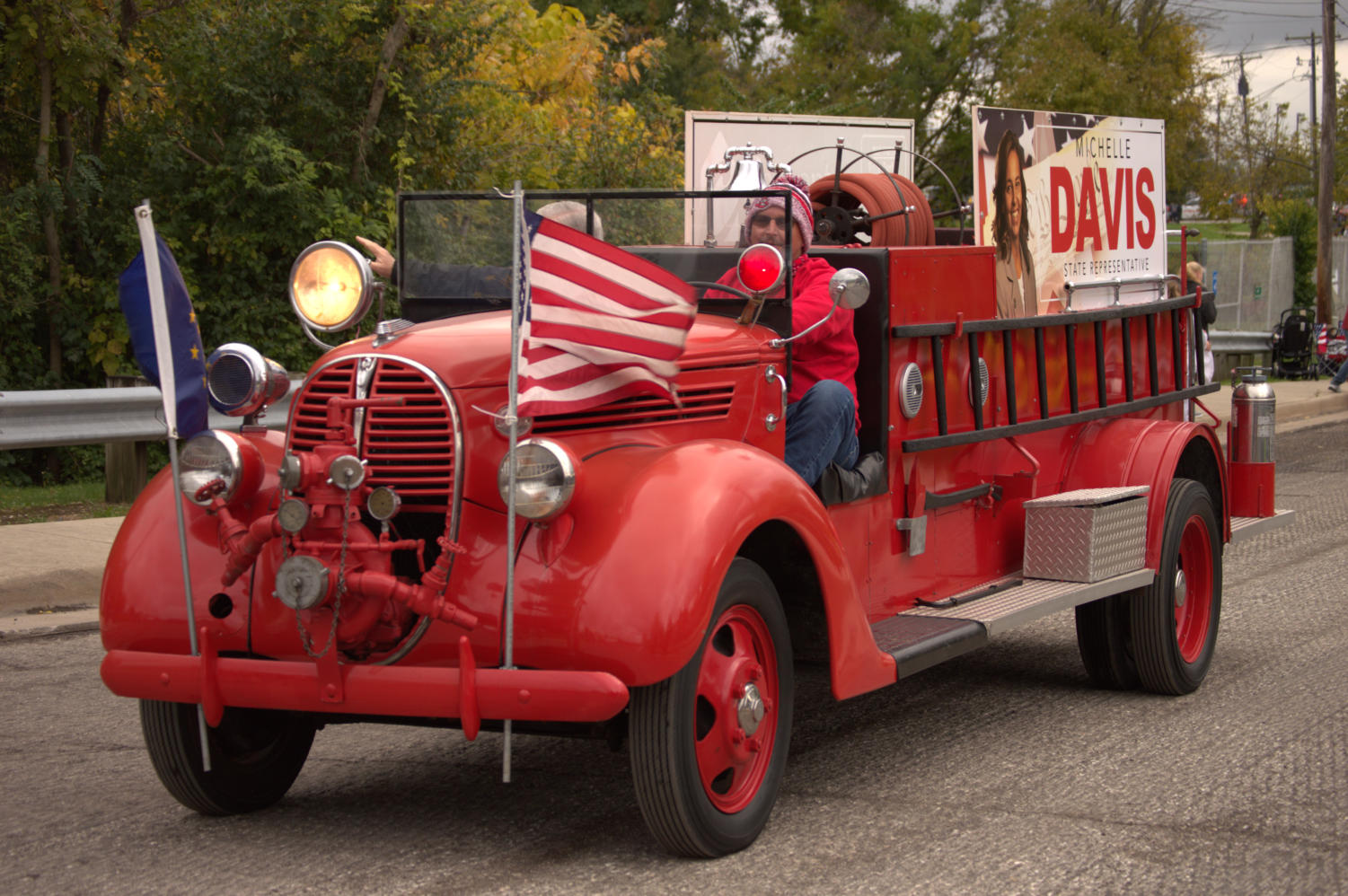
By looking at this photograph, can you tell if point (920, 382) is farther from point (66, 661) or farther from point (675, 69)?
point (675, 69)

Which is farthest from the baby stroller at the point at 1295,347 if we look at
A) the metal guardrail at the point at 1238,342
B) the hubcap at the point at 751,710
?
the hubcap at the point at 751,710

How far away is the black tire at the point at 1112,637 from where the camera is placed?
650 cm

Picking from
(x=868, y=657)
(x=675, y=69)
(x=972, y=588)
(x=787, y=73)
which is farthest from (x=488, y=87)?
(x=787, y=73)

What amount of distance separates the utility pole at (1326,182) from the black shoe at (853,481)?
78.8ft

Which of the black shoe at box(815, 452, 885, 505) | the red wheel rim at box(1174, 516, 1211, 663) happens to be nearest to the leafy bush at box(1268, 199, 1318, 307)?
the red wheel rim at box(1174, 516, 1211, 663)

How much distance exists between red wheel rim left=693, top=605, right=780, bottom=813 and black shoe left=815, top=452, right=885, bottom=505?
32.4 inches

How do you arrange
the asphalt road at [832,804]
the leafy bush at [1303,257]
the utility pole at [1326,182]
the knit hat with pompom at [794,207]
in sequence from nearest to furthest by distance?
the asphalt road at [832,804] → the knit hat with pompom at [794,207] → the utility pole at [1326,182] → the leafy bush at [1303,257]

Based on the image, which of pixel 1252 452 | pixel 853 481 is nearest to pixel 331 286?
pixel 853 481

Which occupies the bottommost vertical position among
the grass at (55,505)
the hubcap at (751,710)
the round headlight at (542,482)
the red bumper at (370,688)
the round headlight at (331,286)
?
the grass at (55,505)

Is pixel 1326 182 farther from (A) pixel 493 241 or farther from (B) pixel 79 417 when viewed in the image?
(A) pixel 493 241

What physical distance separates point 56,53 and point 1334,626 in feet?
36.0

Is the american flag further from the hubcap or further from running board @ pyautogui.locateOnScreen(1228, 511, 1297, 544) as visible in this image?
running board @ pyautogui.locateOnScreen(1228, 511, 1297, 544)

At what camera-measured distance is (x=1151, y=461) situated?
6.67 m

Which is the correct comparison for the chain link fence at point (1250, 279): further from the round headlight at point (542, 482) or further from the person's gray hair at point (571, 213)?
the round headlight at point (542, 482)
